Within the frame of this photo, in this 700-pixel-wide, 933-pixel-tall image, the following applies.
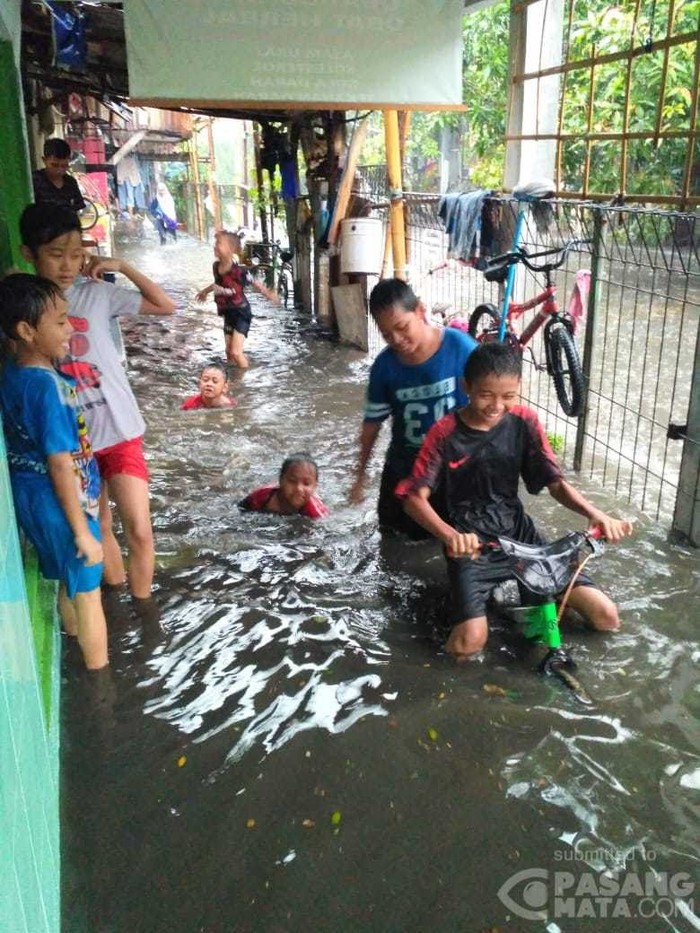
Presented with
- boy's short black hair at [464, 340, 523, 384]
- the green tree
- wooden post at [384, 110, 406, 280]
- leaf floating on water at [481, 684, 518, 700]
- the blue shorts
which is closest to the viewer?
the blue shorts

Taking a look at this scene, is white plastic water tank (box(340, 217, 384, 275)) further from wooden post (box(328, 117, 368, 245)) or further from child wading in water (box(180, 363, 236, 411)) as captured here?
child wading in water (box(180, 363, 236, 411))

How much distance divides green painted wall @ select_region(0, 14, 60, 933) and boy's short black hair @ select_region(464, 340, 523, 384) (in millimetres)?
1951

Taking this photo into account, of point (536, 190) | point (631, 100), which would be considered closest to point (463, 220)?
→ point (536, 190)

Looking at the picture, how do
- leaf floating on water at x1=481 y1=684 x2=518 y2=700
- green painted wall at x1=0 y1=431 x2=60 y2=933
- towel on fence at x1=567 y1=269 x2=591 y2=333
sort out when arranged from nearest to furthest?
green painted wall at x1=0 y1=431 x2=60 y2=933 → leaf floating on water at x1=481 y1=684 x2=518 y2=700 → towel on fence at x1=567 y1=269 x2=591 y2=333

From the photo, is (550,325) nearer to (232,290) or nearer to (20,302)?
(232,290)

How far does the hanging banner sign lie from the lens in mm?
5258

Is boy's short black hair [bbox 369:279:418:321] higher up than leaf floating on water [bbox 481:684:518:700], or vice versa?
boy's short black hair [bbox 369:279:418:321]

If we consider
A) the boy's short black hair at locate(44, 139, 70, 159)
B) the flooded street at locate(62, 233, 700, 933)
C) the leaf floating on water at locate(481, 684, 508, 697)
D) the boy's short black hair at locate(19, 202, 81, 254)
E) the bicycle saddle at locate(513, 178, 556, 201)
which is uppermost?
the boy's short black hair at locate(44, 139, 70, 159)

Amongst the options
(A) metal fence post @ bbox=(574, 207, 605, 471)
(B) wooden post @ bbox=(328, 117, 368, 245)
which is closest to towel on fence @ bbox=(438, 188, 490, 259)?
(A) metal fence post @ bbox=(574, 207, 605, 471)

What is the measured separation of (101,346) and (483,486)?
182 centimetres

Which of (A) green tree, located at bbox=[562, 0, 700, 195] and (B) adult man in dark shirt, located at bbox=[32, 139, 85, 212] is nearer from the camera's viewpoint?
(B) adult man in dark shirt, located at bbox=[32, 139, 85, 212]

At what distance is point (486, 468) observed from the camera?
358cm

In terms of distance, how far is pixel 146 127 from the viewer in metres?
21.5

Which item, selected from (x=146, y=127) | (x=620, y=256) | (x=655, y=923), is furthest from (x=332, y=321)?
(x=146, y=127)
